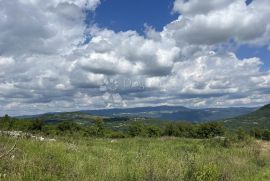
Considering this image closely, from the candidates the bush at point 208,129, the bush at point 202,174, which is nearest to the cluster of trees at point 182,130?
the bush at point 208,129

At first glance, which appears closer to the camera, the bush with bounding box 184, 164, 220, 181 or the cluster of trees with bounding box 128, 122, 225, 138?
the bush with bounding box 184, 164, 220, 181

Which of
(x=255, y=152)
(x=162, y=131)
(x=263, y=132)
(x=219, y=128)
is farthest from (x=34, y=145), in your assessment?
(x=263, y=132)

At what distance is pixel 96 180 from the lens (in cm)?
1212

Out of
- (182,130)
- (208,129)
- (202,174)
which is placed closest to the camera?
(202,174)

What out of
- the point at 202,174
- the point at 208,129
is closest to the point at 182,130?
the point at 208,129

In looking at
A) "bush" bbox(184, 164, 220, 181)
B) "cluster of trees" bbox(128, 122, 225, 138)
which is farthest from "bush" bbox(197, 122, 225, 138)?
"bush" bbox(184, 164, 220, 181)

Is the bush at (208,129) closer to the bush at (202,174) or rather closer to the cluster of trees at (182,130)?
the cluster of trees at (182,130)

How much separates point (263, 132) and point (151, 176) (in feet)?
335

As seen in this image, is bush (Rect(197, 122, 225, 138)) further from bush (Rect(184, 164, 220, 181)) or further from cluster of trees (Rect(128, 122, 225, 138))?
bush (Rect(184, 164, 220, 181))

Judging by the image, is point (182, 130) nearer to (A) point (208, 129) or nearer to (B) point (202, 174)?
(A) point (208, 129)

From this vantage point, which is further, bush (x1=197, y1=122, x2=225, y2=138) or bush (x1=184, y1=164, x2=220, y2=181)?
bush (x1=197, y1=122, x2=225, y2=138)

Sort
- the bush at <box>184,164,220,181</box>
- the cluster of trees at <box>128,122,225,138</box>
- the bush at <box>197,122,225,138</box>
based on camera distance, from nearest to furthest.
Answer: the bush at <box>184,164,220,181</box>, the cluster of trees at <box>128,122,225,138</box>, the bush at <box>197,122,225,138</box>

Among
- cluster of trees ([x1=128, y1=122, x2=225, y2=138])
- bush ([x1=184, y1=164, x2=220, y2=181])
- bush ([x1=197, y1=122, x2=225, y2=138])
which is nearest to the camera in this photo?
bush ([x1=184, y1=164, x2=220, y2=181])

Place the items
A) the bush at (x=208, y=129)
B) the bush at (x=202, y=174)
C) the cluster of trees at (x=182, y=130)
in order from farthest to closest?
the bush at (x=208, y=129) → the cluster of trees at (x=182, y=130) → the bush at (x=202, y=174)
